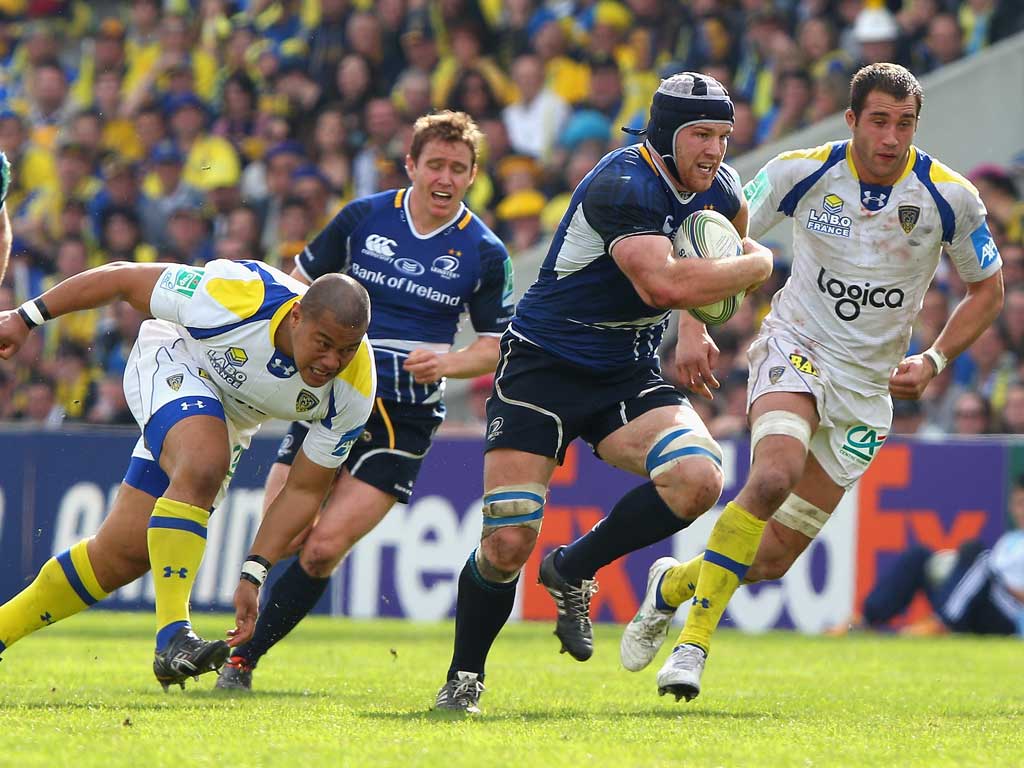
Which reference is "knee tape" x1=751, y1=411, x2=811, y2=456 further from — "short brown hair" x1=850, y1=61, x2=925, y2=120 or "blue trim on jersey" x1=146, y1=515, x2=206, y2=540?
"blue trim on jersey" x1=146, y1=515, x2=206, y2=540

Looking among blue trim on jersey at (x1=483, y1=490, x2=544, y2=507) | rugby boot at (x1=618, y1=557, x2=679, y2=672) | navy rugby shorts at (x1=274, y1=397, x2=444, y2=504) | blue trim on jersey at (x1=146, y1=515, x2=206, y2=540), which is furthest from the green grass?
navy rugby shorts at (x1=274, y1=397, x2=444, y2=504)

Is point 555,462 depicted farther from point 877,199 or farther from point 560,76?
point 560,76

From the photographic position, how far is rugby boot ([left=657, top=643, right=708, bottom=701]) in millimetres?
6902

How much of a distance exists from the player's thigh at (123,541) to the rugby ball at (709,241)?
2.43m

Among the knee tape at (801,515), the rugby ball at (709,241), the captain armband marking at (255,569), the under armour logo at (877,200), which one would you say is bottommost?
the captain armband marking at (255,569)

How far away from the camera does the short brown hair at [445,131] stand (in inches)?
344

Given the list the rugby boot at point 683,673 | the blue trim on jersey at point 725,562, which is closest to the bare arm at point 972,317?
the blue trim on jersey at point 725,562

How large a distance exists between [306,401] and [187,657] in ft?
4.02

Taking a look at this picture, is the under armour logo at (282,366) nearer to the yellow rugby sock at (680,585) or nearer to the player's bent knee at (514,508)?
the player's bent knee at (514,508)

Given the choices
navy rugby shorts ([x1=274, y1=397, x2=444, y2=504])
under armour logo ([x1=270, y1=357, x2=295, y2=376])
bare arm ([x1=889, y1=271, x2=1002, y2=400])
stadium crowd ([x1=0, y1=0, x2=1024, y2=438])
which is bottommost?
navy rugby shorts ([x1=274, y1=397, x2=444, y2=504])

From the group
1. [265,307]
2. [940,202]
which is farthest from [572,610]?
[940,202]

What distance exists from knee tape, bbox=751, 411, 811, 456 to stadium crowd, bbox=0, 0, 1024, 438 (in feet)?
20.1

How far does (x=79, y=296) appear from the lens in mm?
7074

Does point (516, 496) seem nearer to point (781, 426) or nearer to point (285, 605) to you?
point (781, 426)
